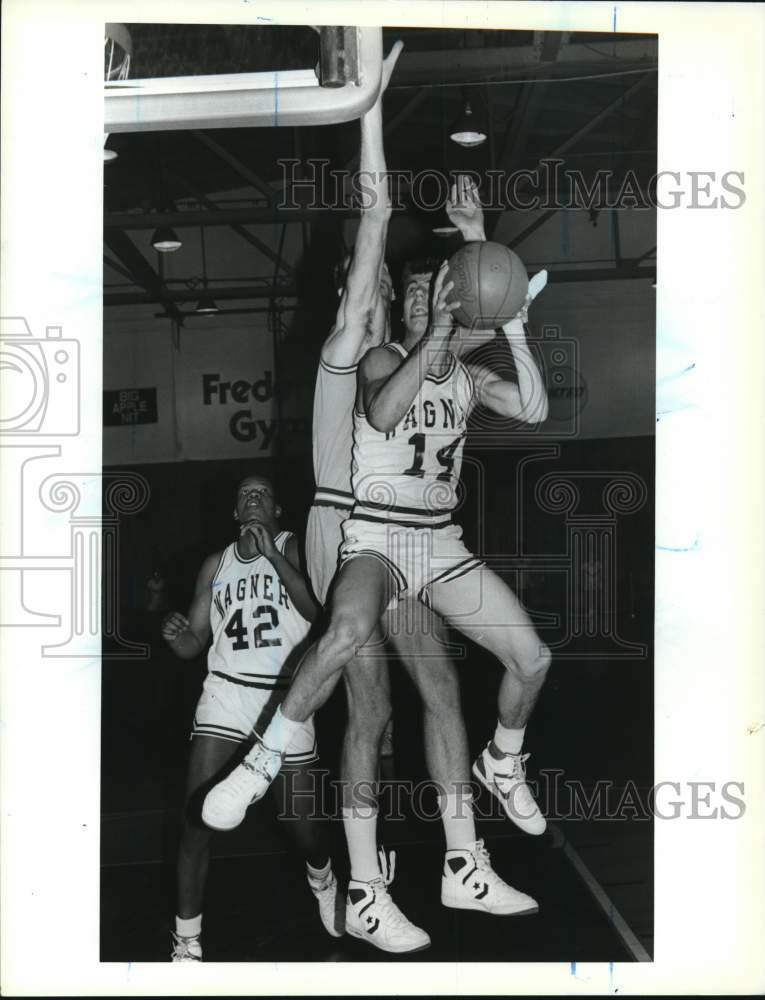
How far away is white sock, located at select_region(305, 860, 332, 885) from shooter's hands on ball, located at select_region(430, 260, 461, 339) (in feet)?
5.39

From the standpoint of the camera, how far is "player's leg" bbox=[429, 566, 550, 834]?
345 centimetres

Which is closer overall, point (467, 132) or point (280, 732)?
point (280, 732)

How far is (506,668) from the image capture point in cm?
346

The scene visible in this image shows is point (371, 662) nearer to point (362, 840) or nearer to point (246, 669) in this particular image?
point (246, 669)

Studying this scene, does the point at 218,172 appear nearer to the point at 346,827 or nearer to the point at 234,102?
the point at 234,102

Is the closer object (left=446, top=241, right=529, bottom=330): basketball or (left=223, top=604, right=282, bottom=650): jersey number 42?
(left=446, top=241, right=529, bottom=330): basketball

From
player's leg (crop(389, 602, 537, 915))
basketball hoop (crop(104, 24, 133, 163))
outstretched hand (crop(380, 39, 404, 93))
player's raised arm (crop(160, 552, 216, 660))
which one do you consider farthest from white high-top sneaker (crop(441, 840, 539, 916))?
basketball hoop (crop(104, 24, 133, 163))

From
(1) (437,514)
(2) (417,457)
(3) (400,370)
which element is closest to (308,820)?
(1) (437,514)

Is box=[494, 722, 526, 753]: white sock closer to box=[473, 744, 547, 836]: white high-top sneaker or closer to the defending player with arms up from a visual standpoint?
box=[473, 744, 547, 836]: white high-top sneaker

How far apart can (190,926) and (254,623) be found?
0.94 m

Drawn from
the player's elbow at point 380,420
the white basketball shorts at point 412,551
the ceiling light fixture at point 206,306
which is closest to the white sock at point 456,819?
the white basketball shorts at point 412,551

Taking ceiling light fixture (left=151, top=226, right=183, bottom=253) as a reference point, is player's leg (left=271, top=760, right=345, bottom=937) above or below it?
below

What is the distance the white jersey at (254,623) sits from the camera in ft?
11.3

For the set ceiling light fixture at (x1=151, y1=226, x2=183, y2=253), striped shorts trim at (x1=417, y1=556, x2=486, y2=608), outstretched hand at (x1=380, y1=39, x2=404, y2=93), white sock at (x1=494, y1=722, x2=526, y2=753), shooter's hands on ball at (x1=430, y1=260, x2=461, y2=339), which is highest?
outstretched hand at (x1=380, y1=39, x2=404, y2=93)
